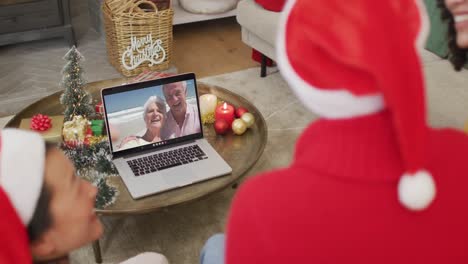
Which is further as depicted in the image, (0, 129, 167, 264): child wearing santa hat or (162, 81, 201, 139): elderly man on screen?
(162, 81, 201, 139): elderly man on screen

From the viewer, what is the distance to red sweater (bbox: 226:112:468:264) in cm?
70

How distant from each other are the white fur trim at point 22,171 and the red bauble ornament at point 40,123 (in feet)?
3.93

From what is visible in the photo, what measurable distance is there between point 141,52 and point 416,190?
2.53 m

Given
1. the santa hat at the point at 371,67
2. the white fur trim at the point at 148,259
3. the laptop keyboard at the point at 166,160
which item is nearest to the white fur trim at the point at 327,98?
the santa hat at the point at 371,67

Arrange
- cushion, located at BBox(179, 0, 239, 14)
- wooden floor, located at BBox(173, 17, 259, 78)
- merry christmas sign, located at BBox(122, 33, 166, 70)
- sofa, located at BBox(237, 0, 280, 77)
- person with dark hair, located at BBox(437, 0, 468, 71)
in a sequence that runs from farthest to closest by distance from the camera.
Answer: cushion, located at BBox(179, 0, 239, 14) < wooden floor, located at BBox(173, 17, 259, 78) < merry christmas sign, located at BBox(122, 33, 166, 70) < sofa, located at BBox(237, 0, 280, 77) < person with dark hair, located at BBox(437, 0, 468, 71)

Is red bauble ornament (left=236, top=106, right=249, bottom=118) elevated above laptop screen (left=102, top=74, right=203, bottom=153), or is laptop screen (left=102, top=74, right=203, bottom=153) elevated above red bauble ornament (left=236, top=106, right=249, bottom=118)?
laptop screen (left=102, top=74, right=203, bottom=153)

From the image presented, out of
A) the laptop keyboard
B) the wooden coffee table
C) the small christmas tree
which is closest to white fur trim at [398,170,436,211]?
the wooden coffee table

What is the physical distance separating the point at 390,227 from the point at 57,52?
306 cm

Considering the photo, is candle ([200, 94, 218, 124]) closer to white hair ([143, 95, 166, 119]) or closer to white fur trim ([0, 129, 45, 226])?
white hair ([143, 95, 166, 119])

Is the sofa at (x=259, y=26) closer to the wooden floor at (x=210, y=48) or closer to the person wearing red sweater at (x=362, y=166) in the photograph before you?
the wooden floor at (x=210, y=48)

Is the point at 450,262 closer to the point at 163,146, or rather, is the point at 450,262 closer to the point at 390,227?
the point at 390,227

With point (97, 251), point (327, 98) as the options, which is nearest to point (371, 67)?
point (327, 98)

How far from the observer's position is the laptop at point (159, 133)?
184cm

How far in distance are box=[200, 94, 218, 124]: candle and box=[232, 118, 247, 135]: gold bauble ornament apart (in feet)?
0.37
